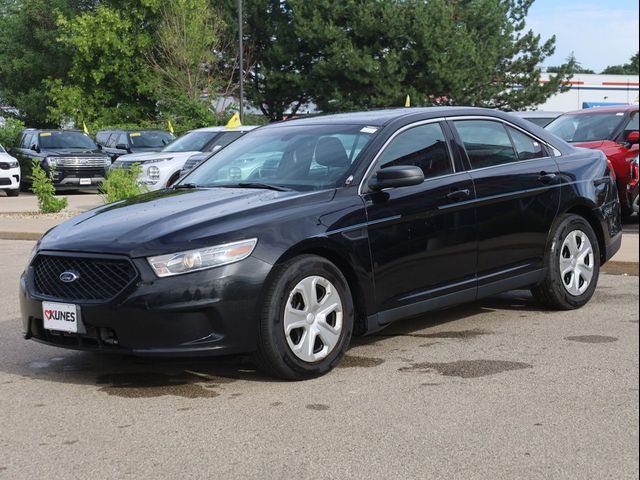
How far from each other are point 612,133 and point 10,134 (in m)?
22.3

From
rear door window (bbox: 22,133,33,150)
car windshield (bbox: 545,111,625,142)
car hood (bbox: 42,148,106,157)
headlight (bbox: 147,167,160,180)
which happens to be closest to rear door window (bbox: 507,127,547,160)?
car windshield (bbox: 545,111,625,142)

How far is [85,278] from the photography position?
5797mm

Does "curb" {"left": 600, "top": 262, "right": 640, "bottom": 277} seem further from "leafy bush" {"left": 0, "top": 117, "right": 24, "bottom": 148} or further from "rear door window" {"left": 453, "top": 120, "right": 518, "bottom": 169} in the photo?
"leafy bush" {"left": 0, "top": 117, "right": 24, "bottom": 148}

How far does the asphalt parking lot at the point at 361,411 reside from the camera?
4426 mm

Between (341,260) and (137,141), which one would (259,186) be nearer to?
(341,260)

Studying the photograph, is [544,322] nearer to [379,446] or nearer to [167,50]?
[379,446]

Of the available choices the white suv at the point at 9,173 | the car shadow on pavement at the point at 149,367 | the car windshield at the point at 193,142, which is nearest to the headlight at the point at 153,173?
the car windshield at the point at 193,142

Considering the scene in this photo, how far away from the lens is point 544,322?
754 centimetres

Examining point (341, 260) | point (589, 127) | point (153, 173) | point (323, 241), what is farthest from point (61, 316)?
point (153, 173)

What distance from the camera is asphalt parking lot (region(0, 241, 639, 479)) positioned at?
4.43 metres

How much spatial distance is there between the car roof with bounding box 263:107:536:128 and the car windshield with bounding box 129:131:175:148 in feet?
69.7

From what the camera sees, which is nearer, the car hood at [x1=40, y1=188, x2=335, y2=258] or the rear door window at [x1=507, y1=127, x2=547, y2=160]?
the car hood at [x1=40, y1=188, x2=335, y2=258]

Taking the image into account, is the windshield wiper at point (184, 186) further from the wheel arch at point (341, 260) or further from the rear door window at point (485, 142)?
the rear door window at point (485, 142)

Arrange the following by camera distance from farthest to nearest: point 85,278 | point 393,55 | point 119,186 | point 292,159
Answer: point 393,55
point 119,186
point 292,159
point 85,278
